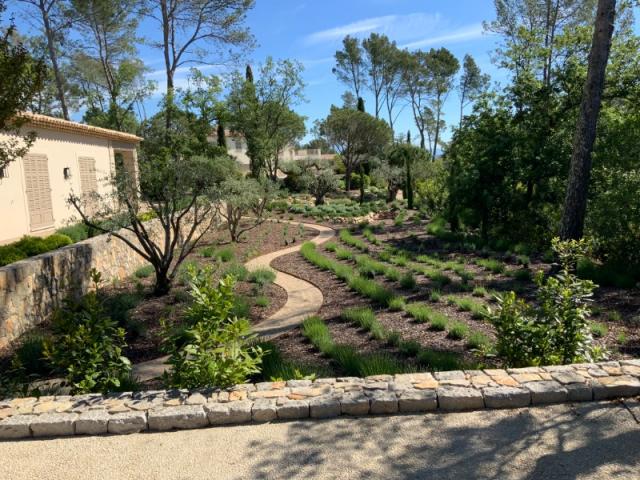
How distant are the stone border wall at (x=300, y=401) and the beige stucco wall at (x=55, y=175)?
5892mm

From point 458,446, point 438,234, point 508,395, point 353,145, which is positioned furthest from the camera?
point 353,145

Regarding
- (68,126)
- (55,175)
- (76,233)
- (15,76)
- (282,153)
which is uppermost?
(282,153)

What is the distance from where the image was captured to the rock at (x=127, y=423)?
3.43 meters

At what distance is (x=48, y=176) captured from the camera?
1292cm

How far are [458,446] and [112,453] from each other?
2169 mm

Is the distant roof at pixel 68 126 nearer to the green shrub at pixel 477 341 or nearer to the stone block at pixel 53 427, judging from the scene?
the stone block at pixel 53 427

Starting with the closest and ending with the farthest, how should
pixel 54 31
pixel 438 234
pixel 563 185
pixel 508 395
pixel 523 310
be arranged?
pixel 508 395 < pixel 523 310 < pixel 563 185 < pixel 438 234 < pixel 54 31

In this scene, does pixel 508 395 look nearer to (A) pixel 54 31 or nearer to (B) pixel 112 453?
(B) pixel 112 453

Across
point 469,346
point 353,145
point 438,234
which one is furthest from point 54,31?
point 469,346

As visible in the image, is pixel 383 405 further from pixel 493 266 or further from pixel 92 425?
pixel 493 266

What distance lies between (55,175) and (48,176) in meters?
0.42

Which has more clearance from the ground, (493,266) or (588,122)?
(588,122)

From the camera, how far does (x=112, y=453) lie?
318 centimetres

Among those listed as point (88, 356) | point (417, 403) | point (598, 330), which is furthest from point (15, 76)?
point (598, 330)
